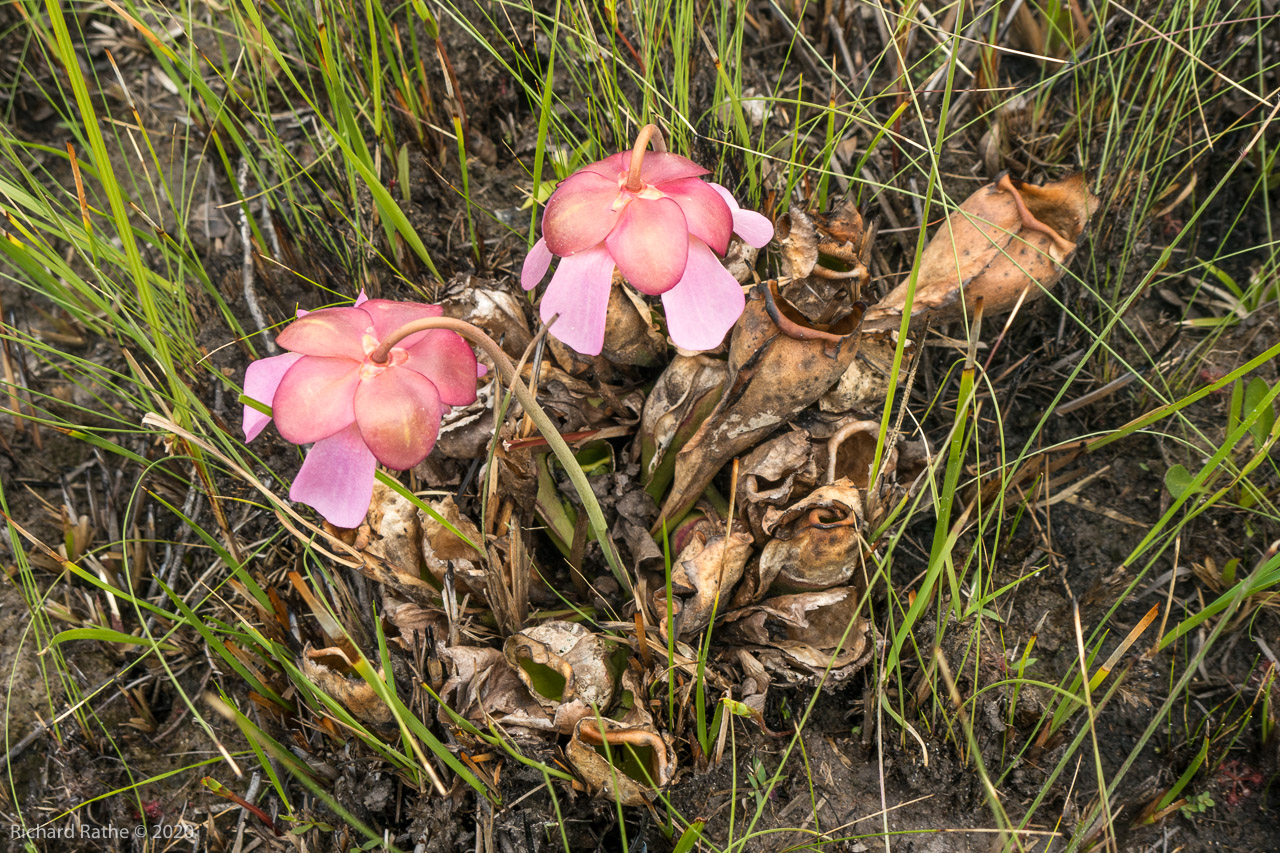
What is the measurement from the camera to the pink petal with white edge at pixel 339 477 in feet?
3.46

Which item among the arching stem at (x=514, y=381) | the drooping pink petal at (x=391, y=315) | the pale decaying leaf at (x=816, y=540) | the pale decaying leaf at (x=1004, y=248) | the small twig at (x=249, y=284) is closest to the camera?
the arching stem at (x=514, y=381)

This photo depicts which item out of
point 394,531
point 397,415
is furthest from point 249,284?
point 397,415

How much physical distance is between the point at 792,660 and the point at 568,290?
0.84m

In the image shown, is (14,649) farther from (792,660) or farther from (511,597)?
(792,660)

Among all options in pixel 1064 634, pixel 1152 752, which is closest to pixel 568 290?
pixel 1064 634

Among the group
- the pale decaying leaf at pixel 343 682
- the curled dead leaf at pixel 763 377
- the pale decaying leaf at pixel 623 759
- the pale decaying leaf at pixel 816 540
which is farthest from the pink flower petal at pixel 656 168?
the pale decaying leaf at pixel 343 682

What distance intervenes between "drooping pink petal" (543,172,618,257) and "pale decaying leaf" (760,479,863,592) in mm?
642

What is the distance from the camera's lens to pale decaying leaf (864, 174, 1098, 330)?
151 cm

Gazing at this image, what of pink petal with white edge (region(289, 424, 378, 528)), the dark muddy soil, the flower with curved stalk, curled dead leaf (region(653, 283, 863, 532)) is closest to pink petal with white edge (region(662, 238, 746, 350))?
the flower with curved stalk

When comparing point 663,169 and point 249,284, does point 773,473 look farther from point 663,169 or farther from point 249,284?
point 249,284

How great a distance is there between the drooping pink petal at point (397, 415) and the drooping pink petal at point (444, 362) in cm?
4

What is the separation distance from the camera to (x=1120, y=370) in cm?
186

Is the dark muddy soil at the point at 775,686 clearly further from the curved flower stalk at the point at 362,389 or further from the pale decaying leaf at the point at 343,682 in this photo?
the curved flower stalk at the point at 362,389

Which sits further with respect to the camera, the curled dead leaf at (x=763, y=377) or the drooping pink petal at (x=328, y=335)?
the curled dead leaf at (x=763, y=377)
